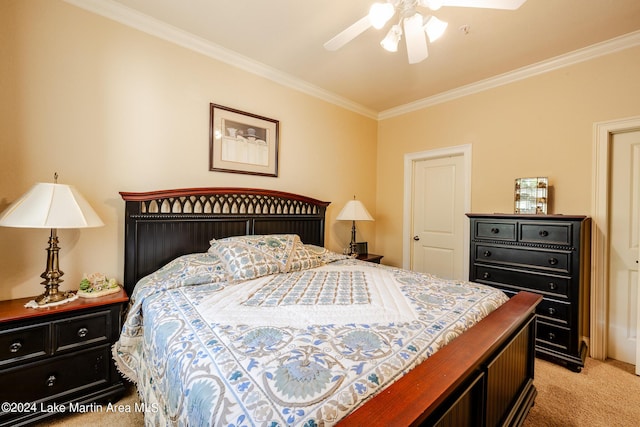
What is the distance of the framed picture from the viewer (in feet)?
8.70

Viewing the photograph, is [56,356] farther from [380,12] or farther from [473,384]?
[380,12]

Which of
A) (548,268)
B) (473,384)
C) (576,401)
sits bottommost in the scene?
(576,401)

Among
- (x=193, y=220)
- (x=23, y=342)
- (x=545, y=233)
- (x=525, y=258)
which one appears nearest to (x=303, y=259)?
(x=193, y=220)

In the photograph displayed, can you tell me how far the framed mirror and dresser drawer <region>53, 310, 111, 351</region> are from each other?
3565 mm

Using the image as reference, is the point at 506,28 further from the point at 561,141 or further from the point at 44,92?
the point at 44,92

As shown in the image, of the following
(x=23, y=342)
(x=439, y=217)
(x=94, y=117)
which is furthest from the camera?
(x=439, y=217)

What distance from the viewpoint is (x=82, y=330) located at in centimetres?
172

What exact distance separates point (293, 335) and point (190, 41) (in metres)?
2.62

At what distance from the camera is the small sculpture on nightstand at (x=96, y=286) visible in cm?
185

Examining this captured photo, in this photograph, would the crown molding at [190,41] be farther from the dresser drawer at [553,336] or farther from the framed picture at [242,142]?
the dresser drawer at [553,336]

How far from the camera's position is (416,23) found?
165cm

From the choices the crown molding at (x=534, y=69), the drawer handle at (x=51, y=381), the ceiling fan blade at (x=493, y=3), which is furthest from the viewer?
the crown molding at (x=534, y=69)

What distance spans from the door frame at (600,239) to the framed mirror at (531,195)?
37cm

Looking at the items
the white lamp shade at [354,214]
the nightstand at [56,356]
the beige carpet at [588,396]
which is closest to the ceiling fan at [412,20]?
the white lamp shade at [354,214]
